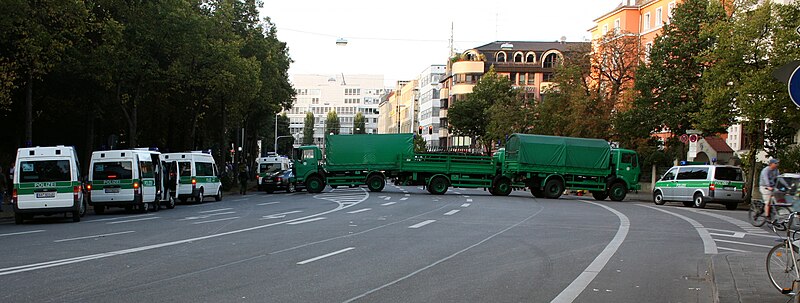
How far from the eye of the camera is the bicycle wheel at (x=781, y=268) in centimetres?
930

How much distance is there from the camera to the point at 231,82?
41.0 m

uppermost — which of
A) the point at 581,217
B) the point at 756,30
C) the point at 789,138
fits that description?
the point at 756,30

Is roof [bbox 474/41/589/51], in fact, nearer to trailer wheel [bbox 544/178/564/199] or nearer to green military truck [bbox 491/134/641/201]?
green military truck [bbox 491/134/641/201]

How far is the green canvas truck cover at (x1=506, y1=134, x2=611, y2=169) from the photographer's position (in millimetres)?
43906

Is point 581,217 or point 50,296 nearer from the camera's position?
point 50,296

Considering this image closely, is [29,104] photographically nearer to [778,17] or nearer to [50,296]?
[50,296]

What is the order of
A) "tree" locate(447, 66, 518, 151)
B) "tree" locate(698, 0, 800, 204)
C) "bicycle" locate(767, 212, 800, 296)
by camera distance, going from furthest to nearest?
"tree" locate(447, 66, 518, 151), "tree" locate(698, 0, 800, 204), "bicycle" locate(767, 212, 800, 296)

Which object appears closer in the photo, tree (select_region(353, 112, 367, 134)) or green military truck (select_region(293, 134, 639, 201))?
green military truck (select_region(293, 134, 639, 201))

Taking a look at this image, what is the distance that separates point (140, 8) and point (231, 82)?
6318mm

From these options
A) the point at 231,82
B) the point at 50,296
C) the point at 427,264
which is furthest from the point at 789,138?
the point at 50,296

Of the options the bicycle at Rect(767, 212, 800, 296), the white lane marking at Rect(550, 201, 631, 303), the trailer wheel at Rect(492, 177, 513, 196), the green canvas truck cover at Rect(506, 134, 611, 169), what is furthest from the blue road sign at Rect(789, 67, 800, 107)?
the trailer wheel at Rect(492, 177, 513, 196)

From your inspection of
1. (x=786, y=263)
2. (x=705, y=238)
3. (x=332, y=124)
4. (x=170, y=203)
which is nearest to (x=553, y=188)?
(x=170, y=203)

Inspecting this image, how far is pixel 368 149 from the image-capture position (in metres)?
46.4

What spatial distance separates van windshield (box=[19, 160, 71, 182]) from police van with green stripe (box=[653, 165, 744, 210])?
2759cm
